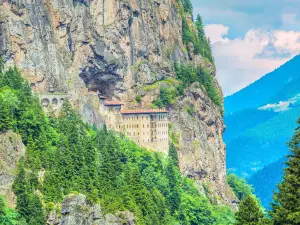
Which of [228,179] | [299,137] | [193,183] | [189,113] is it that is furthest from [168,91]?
[299,137]

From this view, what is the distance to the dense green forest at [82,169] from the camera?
97375 mm

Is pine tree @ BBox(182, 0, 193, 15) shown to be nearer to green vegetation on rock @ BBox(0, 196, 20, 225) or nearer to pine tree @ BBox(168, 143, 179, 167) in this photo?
pine tree @ BBox(168, 143, 179, 167)

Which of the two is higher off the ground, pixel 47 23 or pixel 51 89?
pixel 47 23

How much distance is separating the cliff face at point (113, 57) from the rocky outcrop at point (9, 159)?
2341cm

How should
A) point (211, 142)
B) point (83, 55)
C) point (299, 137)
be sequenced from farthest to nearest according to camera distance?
1. point (211, 142)
2. point (83, 55)
3. point (299, 137)

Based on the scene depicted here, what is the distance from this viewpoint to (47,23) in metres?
128

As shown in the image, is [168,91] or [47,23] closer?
[47,23]

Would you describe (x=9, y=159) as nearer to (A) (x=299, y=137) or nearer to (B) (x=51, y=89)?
(B) (x=51, y=89)

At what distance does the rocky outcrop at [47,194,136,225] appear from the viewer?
9619cm

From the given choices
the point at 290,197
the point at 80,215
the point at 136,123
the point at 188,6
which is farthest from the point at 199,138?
the point at 290,197

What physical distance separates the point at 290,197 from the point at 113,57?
82446 millimetres

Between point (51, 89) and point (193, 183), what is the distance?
32.3 metres

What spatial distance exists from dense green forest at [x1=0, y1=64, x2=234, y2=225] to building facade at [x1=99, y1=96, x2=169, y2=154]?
12.3ft

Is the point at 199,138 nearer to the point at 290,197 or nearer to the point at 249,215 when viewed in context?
the point at 249,215
